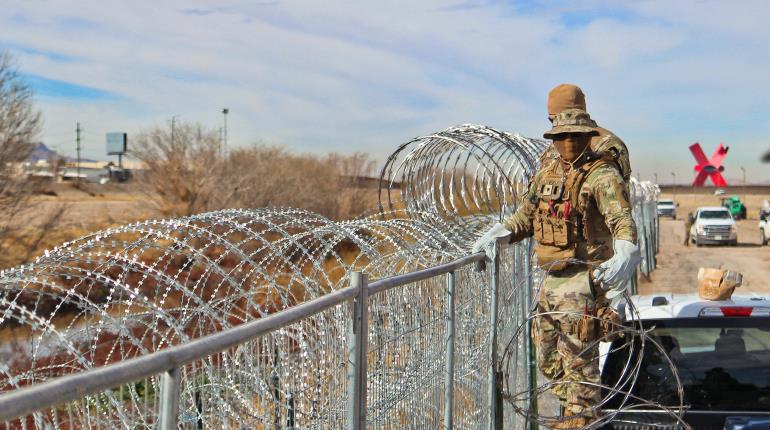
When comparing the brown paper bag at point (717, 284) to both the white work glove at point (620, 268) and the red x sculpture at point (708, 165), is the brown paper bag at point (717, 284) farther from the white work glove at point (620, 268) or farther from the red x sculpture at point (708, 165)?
the red x sculpture at point (708, 165)

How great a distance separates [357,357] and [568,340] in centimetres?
251

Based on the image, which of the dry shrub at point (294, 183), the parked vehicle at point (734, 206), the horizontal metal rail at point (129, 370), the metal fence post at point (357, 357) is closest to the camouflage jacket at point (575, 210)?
the metal fence post at point (357, 357)

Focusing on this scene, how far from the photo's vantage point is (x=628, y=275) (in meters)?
4.39

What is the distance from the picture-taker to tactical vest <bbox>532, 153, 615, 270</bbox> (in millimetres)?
4930

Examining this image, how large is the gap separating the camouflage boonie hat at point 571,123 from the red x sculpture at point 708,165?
7827 centimetres

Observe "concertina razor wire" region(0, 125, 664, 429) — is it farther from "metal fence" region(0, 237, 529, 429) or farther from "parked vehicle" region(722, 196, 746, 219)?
"parked vehicle" region(722, 196, 746, 219)

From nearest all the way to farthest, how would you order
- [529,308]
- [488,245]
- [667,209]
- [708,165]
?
[488,245]
[529,308]
[667,209]
[708,165]

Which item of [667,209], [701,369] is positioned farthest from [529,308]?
[667,209]

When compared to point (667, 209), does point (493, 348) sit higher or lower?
lower

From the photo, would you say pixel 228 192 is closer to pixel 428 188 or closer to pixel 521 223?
pixel 428 188

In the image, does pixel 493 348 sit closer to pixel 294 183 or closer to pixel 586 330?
pixel 586 330

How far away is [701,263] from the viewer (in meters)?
25.2

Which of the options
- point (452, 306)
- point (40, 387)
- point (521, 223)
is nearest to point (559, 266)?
point (521, 223)

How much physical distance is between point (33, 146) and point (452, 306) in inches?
798
